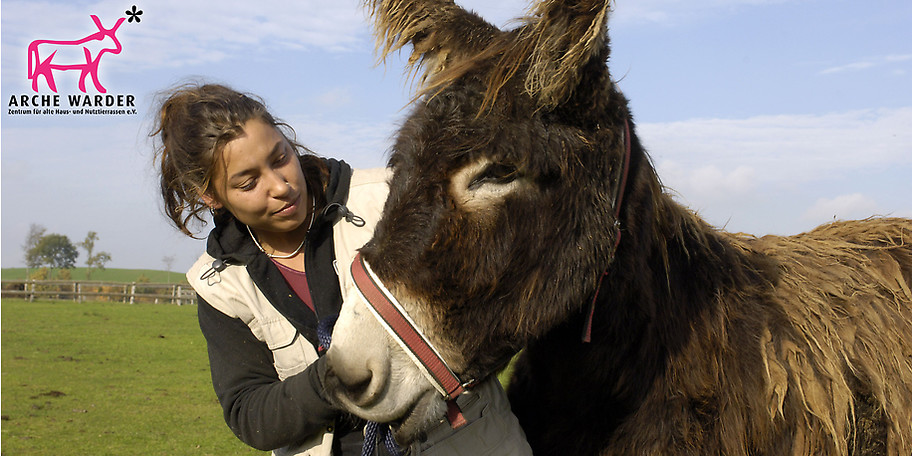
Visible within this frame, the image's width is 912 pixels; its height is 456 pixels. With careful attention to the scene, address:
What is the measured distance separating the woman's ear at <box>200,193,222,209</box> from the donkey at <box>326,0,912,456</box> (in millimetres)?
943

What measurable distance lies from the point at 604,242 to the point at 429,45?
100 cm

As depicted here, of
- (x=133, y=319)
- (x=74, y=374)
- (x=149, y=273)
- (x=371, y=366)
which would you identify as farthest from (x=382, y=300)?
(x=149, y=273)

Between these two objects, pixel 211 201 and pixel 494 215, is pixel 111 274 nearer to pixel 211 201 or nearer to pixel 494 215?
pixel 211 201

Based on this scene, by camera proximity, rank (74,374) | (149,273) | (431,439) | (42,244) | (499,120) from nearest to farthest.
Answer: (499,120) → (431,439) → (74,374) → (42,244) → (149,273)

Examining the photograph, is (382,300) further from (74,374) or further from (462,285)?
(74,374)

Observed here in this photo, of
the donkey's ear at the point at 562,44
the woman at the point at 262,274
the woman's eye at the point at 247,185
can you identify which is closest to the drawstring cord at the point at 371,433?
the woman at the point at 262,274

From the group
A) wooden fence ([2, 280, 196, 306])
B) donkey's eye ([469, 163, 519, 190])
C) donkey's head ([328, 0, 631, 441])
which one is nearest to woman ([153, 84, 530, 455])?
donkey's head ([328, 0, 631, 441])

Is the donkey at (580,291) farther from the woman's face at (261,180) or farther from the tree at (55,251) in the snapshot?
the tree at (55,251)

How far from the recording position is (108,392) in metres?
10.8

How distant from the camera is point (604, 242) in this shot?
78.0 inches

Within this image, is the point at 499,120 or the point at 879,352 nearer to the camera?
the point at 499,120

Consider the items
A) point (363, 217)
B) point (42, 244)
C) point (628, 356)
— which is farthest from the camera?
point (42, 244)

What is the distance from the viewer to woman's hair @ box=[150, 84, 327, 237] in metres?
2.51

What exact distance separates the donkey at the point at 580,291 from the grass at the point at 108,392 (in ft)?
21.4
